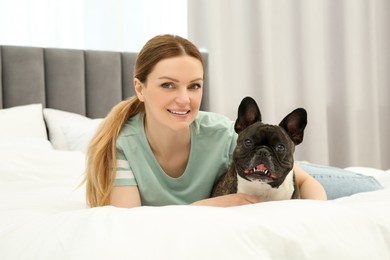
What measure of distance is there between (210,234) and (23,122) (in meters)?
2.03

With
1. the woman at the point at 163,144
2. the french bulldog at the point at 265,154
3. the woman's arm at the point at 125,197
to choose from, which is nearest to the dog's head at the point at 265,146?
the french bulldog at the point at 265,154

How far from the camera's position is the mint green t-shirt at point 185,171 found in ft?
5.15

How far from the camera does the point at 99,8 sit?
331 cm

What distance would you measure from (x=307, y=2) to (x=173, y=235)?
3.26 m

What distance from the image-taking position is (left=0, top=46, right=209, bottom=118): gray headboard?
2.93m

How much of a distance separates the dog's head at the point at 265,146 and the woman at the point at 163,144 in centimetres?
11

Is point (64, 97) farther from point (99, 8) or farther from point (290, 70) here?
point (290, 70)

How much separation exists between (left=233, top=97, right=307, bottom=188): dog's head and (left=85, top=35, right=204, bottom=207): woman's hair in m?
0.28

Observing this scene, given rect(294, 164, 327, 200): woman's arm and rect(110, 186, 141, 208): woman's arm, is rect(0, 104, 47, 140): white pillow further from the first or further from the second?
rect(294, 164, 327, 200): woman's arm

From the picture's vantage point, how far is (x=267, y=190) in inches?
54.7

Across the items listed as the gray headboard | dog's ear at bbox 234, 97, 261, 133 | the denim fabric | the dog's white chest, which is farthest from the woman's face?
the gray headboard

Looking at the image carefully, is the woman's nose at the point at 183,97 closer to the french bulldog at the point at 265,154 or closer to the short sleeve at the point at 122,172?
the french bulldog at the point at 265,154

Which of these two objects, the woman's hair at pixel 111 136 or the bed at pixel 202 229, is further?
the woman's hair at pixel 111 136

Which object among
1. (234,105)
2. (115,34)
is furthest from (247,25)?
(115,34)
